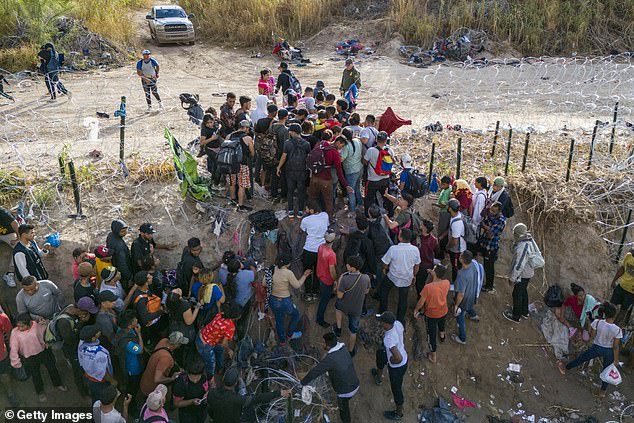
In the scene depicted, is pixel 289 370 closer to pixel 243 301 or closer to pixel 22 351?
pixel 243 301

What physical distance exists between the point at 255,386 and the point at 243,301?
137 cm

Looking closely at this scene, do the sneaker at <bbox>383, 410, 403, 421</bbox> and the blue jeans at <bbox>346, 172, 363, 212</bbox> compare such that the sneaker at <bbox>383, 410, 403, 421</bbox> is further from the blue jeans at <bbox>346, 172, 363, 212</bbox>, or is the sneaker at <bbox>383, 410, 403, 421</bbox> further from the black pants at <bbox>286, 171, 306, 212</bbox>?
the black pants at <bbox>286, 171, 306, 212</bbox>

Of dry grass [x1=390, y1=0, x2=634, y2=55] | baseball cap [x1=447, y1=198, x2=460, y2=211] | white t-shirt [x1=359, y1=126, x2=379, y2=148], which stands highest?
dry grass [x1=390, y1=0, x2=634, y2=55]

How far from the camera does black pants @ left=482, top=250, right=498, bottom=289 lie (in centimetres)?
895

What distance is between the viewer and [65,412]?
25.6 feet

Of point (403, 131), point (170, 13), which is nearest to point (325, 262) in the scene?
point (403, 131)

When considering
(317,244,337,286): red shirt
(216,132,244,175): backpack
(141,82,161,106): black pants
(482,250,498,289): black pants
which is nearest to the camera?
(317,244,337,286): red shirt

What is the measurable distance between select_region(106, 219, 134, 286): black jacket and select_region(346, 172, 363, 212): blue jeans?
3576 millimetres

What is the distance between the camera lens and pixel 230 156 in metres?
8.70

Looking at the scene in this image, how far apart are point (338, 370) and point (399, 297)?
6.33 ft

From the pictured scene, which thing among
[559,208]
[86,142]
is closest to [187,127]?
[86,142]

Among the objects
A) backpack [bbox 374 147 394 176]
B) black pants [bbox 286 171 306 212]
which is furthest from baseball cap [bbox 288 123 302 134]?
backpack [bbox 374 147 394 176]

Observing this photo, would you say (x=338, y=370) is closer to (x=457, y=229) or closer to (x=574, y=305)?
(x=457, y=229)

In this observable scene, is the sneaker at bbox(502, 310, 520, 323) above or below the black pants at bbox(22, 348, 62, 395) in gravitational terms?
below
